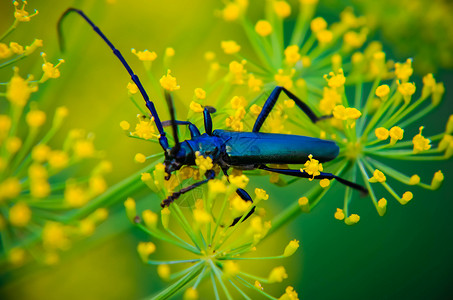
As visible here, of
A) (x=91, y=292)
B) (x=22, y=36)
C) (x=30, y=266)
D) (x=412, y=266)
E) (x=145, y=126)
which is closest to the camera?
(x=30, y=266)

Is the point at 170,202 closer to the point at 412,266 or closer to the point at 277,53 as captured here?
the point at 277,53

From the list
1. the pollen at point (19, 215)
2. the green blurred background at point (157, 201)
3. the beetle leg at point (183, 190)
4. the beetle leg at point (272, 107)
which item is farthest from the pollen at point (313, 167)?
the pollen at point (19, 215)

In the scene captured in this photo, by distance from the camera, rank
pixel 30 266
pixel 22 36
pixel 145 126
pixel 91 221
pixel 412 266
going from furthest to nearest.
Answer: pixel 412 266 < pixel 22 36 < pixel 145 126 < pixel 30 266 < pixel 91 221

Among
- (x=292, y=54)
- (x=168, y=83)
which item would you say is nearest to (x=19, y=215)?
(x=168, y=83)

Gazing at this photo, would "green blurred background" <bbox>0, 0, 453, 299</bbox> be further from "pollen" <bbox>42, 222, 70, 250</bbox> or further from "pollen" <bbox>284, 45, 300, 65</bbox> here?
"pollen" <bbox>284, 45, 300, 65</bbox>

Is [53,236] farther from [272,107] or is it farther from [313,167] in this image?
[272,107]

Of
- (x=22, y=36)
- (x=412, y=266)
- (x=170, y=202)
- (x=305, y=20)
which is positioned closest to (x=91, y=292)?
(x=170, y=202)
